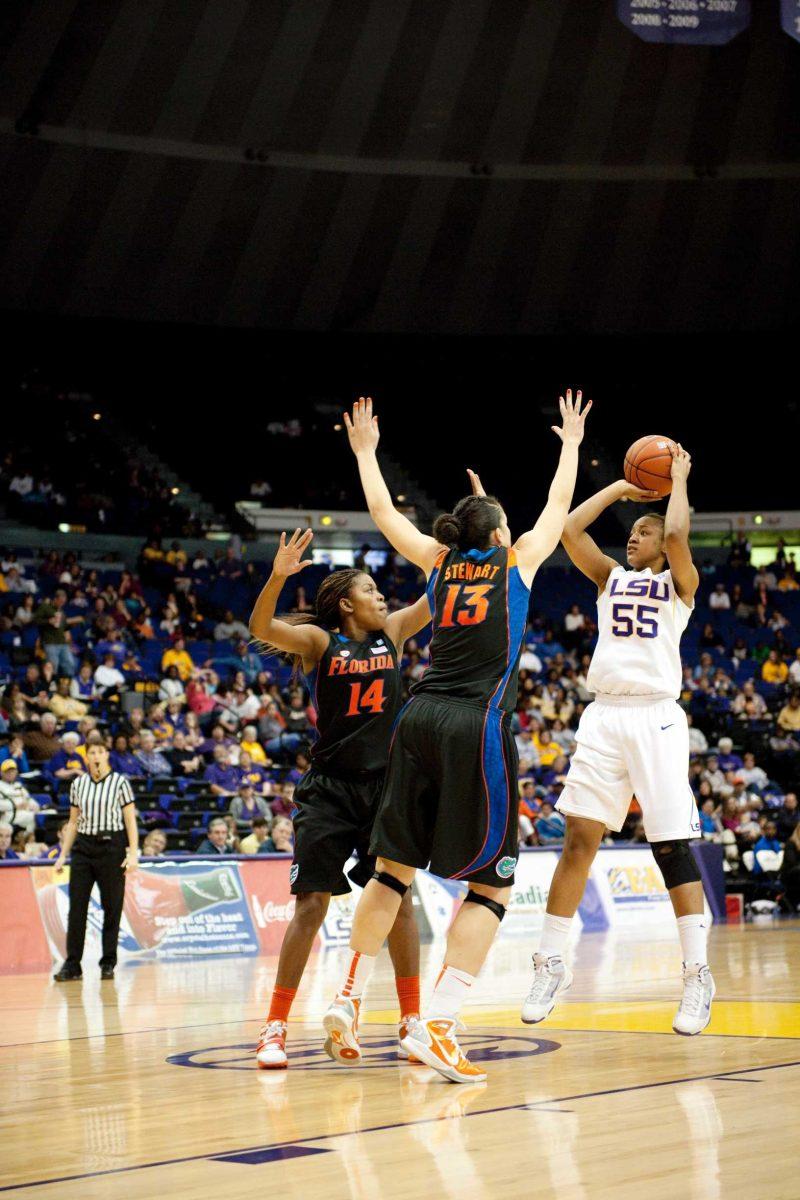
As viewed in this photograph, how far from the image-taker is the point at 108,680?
62.9 feet

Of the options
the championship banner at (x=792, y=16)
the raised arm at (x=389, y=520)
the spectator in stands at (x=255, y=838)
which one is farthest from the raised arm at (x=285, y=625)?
the championship banner at (x=792, y=16)

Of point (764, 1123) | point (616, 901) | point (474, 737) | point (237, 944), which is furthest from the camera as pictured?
point (616, 901)

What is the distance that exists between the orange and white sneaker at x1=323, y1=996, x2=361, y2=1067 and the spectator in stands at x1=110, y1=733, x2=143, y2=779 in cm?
1164

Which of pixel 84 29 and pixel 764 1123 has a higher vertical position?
pixel 84 29

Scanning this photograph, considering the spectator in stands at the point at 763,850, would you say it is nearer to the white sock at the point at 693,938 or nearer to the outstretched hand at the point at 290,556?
the white sock at the point at 693,938

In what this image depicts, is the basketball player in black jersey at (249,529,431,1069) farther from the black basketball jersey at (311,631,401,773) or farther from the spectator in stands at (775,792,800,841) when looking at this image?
the spectator in stands at (775,792,800,841)

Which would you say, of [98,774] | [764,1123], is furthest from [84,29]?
[764,1123]

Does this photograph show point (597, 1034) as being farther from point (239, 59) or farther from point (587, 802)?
point (239, 59)

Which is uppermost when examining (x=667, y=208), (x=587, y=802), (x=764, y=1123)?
(x=667, y=208)

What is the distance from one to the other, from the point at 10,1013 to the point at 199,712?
10.6 meters

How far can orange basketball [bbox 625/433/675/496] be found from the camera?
6.45 meters

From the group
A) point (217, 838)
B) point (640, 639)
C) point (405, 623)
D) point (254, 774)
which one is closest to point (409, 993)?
point (405, 623)

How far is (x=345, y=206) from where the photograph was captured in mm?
27297

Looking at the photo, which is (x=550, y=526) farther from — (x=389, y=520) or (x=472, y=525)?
(x=389, y=520)
